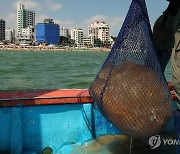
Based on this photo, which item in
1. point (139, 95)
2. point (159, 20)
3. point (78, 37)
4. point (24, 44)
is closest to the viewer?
point (139, 95)

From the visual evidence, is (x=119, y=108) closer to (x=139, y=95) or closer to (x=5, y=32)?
(x=139, y=95)

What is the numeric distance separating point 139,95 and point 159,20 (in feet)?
3.04

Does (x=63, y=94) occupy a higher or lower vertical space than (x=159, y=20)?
lower

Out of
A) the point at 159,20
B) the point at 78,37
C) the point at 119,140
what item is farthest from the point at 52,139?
the point at 78,37

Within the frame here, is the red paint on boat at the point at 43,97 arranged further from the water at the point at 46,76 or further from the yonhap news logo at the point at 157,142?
the water at the point at 46,76

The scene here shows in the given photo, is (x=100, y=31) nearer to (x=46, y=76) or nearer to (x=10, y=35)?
(x=10, y=35)

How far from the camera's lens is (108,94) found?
8.38ft

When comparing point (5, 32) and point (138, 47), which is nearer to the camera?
point (138, 47)

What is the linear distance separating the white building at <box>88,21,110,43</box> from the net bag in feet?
425

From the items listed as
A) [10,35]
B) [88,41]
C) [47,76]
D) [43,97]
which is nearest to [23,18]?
[10,35]

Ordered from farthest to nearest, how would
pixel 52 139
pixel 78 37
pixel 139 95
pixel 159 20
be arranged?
pixel 78 37 → pixel 52 139 → pixel 159 20 → pixel 139 95

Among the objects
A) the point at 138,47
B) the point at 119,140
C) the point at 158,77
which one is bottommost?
the point at 119,140

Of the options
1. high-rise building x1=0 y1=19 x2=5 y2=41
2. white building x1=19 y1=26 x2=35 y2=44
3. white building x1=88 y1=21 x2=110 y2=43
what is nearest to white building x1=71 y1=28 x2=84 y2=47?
white building x1=88 y1=21 x2=110 y2=43

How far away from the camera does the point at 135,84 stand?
252 centimetres
